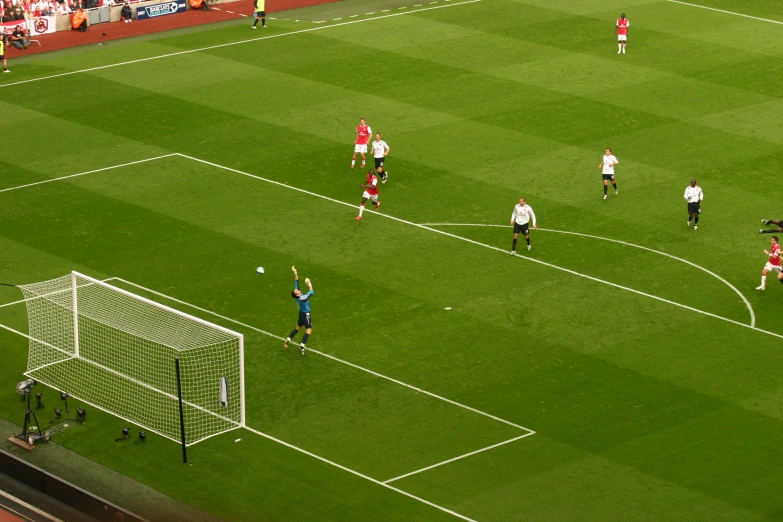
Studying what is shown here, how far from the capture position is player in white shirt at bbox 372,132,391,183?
50.0 m

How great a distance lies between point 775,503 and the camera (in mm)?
32156

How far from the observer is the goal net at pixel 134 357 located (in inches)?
1406

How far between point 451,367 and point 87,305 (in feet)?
31.0

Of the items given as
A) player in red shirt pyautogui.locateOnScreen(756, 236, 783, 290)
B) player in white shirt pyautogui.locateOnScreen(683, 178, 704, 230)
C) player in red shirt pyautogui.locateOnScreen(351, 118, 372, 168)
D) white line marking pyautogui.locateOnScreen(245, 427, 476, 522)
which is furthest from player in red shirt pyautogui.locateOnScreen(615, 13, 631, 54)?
white line marking pyautogui.locateOnScreen(245, 427, 476, 522)

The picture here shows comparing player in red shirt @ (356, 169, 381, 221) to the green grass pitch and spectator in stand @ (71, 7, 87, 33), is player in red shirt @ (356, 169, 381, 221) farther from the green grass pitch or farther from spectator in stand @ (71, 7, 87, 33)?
spectator in stand @ (71, 7, 87, 33)

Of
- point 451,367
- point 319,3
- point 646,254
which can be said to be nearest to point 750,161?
point 646,254

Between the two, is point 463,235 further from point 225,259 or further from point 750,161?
point 750,161

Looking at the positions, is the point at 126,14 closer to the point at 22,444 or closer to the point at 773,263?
the point at 773,263

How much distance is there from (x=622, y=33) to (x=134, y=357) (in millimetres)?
33230

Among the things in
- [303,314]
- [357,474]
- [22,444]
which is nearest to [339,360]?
[303,314]

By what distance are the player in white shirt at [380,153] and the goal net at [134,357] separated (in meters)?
13.5

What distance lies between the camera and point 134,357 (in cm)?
3822

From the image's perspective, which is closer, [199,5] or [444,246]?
[444,246]

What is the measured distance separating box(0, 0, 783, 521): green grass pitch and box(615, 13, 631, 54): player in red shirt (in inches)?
42.9
